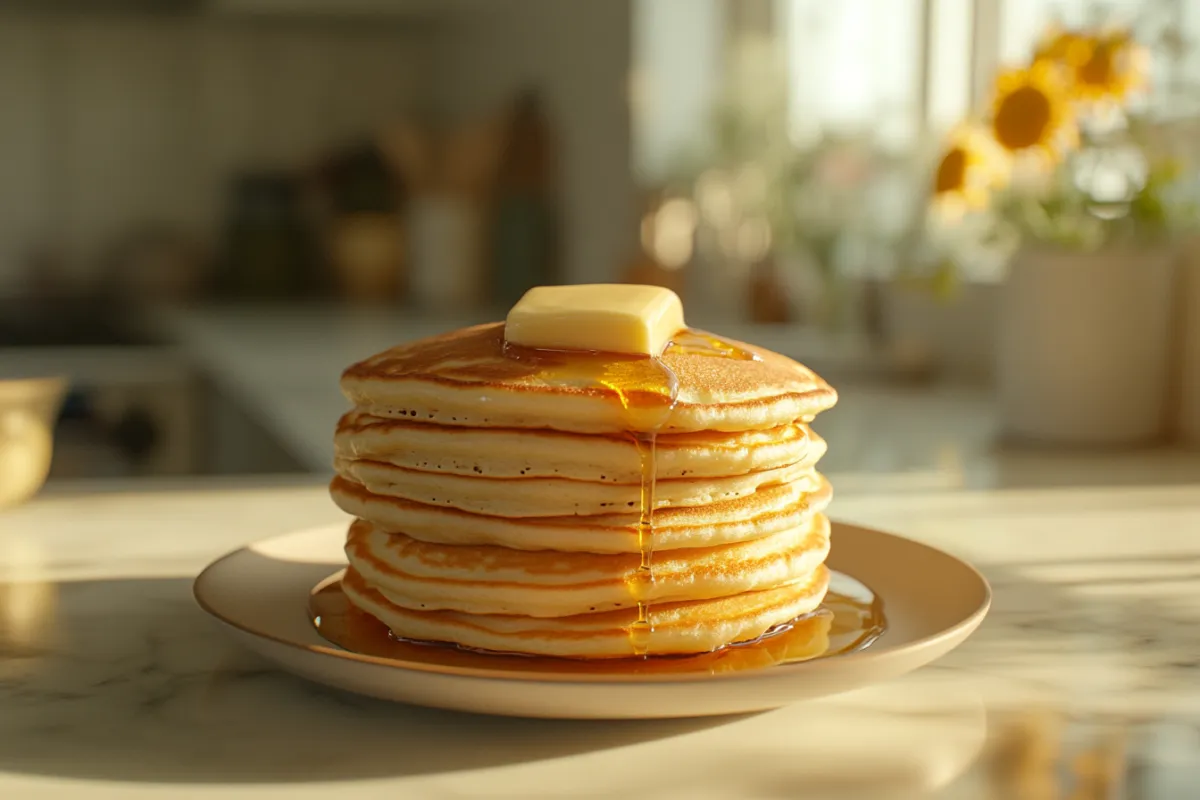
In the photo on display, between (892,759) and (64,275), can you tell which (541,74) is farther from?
(892,759)

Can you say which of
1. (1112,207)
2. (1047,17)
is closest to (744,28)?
(1047,17)

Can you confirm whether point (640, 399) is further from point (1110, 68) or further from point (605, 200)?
point (605, 200)

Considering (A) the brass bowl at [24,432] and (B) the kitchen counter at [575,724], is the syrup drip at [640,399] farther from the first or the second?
(A) the brass bowl at [24,432]

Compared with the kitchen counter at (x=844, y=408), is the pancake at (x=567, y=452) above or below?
above

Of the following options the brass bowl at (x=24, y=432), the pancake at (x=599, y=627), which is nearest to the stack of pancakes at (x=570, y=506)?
the pancake at (x=599, y=627)

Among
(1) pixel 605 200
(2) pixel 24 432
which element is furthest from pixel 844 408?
(1) pixel 605 200

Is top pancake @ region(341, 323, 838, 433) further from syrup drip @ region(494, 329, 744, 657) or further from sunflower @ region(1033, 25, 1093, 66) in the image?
sunflower @ region(1033, 25, 1093, 66)

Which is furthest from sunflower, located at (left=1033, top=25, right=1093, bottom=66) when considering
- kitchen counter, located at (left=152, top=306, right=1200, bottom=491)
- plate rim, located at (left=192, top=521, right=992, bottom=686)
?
plate rim, located at (left=192, top=521, right=992, bottom=686)
